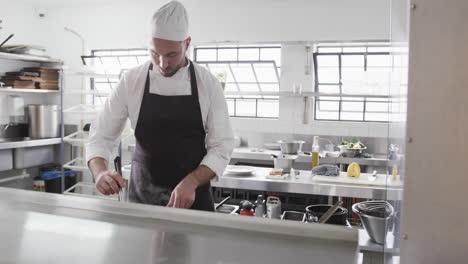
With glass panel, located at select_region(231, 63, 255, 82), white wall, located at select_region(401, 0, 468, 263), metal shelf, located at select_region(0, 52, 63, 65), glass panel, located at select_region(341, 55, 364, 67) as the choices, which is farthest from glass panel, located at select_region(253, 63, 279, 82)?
white wall, located at select_region(401, 0, 468, 263)

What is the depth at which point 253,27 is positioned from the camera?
5.95m

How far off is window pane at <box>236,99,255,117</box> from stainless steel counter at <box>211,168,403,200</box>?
9.02ft

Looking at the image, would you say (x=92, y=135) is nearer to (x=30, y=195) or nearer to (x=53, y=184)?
(x=30, y=195)

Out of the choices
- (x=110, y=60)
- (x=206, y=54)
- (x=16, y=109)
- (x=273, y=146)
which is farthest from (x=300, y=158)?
(x=16, y=109)

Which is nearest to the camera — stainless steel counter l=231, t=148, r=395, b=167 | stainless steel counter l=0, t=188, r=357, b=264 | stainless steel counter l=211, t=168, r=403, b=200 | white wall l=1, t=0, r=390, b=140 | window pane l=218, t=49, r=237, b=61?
stainless steel counter l=0, t=188, r=357, b=264

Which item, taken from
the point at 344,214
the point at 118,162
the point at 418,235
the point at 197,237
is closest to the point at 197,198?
the point at 118,162

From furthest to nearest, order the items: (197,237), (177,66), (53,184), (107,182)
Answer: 1. (53,184)
2. (177,66)
3. (107,182)
4. (197,237)

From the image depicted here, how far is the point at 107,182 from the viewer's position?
160 centimetres

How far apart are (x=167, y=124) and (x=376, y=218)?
1046 millimetres

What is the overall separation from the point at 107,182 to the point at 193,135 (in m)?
0.49

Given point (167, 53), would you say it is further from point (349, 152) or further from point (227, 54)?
point (227, 54)

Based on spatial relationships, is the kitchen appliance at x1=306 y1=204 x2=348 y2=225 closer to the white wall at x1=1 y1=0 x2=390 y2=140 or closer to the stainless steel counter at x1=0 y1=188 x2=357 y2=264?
the stainless steel counter at x1=0 y1=188 x2=357 y2=264

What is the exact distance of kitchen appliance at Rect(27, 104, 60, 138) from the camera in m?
5.91

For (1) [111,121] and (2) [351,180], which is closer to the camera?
(1) [111,121]
